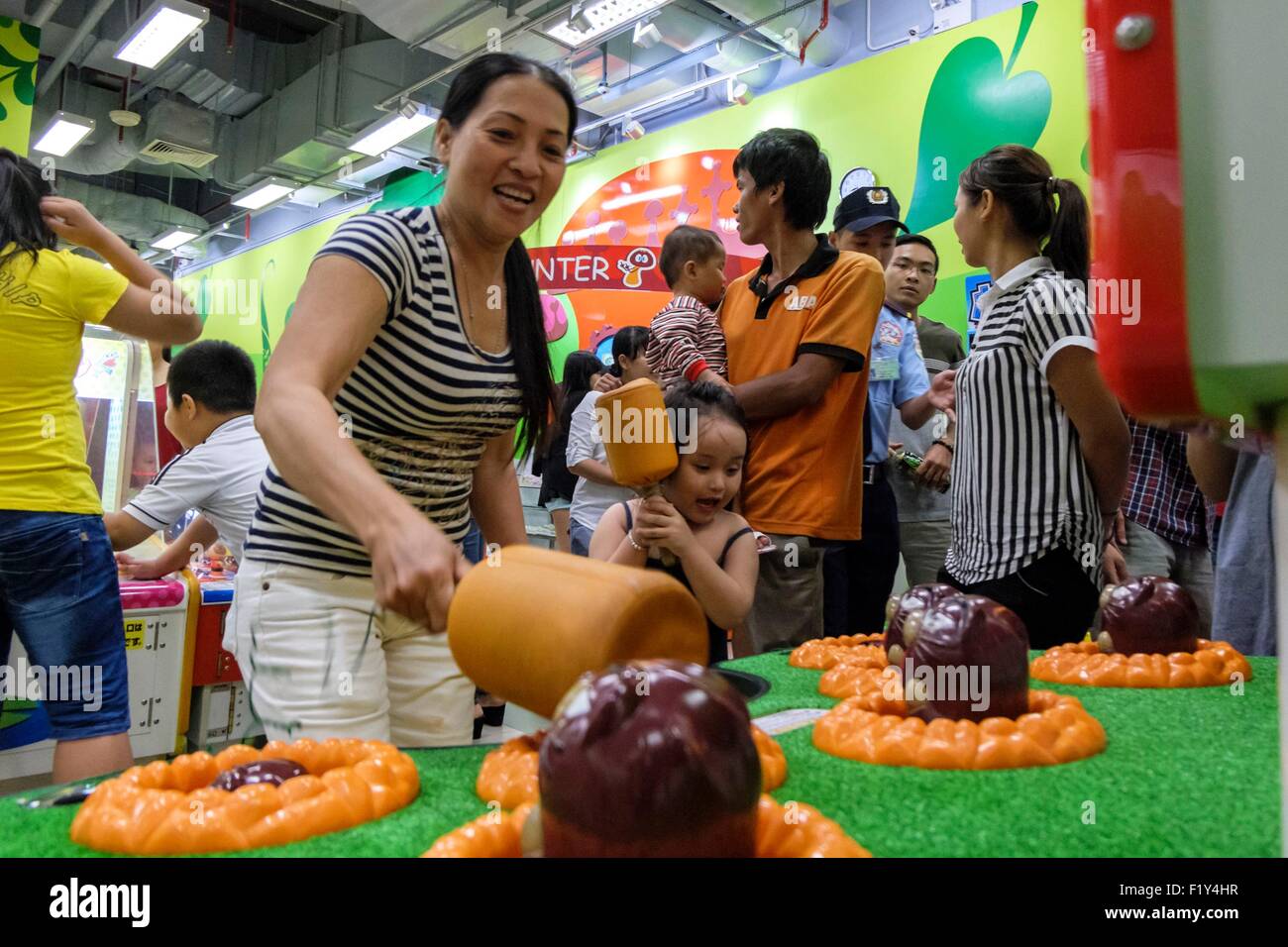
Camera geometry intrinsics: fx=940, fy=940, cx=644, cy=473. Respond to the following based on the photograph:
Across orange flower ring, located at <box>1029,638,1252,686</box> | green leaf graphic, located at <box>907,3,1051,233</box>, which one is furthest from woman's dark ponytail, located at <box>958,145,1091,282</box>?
green leaf graphic, located at <box>907,3,1051,233</box>

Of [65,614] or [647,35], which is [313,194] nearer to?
[647,35]

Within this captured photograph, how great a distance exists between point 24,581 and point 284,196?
27.0 feet

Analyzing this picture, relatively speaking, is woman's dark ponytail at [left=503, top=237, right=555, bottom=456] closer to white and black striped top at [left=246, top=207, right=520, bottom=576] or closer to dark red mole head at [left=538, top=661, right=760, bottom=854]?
white and black striped top at [left=246, top=207, right=520, bottom=576]

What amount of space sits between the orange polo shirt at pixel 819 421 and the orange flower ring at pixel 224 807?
1228 millimetres

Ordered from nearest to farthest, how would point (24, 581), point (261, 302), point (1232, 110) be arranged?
point (1232, 110), point (24, 581), point (261, 302)

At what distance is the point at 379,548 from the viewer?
2.85 ft

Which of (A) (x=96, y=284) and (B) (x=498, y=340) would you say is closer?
(B) (x=498, y=340)

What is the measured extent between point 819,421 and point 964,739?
A: 1090 millimetres

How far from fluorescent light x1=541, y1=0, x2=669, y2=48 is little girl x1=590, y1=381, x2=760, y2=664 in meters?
4.12

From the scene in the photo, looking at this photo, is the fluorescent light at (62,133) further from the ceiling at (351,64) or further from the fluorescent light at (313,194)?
the fluorescent light at (313,194)

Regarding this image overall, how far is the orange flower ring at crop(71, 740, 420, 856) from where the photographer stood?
0.69m
